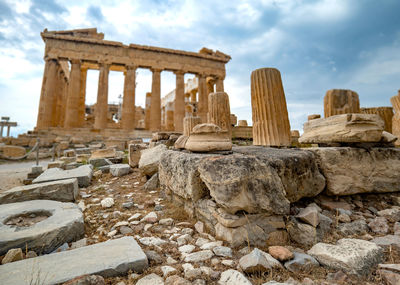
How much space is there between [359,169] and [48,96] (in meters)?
19.5

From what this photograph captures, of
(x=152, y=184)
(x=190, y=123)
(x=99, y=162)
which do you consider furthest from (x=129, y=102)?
(x=152, y=184)

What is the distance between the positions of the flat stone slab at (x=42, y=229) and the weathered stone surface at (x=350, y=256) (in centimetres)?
224

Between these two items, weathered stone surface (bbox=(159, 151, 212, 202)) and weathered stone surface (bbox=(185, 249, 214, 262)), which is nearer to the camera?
weathered stone surface (bbox=(185, 249, 214, 262))

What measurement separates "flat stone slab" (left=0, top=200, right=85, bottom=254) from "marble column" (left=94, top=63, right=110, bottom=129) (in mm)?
15060

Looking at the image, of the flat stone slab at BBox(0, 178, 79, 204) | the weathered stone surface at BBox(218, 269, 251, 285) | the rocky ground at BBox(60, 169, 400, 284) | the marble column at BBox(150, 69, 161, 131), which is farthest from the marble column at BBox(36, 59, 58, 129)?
the weathered stone surface at BBox(218, 269, 251, 285)

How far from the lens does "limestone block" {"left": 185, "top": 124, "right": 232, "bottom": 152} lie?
8.63 ft

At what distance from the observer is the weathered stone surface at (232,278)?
123cm

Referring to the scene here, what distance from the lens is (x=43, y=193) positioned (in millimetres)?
2906

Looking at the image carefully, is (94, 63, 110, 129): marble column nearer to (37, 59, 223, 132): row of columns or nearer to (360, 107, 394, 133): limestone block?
(37, 59, 223, 132): row of columns

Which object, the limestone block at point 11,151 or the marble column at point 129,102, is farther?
the marble column at point 129,102

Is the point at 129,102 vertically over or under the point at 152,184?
over

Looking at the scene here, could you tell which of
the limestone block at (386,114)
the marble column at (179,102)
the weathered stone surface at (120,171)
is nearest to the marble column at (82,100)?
the marble column at (179,102)

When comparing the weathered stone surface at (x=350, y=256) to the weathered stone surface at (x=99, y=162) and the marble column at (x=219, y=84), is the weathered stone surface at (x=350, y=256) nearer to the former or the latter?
the weathered stone surface at (x=99, y=162)

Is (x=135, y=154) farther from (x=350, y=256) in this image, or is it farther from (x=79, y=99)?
(x=79, y=99)
